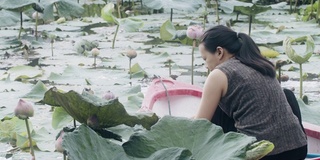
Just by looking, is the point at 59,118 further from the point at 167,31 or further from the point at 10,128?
the point at 167,31

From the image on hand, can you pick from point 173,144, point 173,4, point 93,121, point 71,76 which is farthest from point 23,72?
point 173,144

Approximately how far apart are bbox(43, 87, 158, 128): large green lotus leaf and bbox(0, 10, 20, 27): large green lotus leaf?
10.9 feet

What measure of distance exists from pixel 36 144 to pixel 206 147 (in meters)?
1.21

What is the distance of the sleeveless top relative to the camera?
205cm

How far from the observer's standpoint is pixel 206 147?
1.44 m

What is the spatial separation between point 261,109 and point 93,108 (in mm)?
657

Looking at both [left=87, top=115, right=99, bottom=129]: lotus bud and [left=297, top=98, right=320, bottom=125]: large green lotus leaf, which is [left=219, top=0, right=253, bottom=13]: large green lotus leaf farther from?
[left=87, top=115, right=99, bottom=129]: lotus bud

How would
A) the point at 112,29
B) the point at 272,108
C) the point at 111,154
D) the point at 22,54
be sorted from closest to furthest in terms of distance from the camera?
1. the point at 111,154
2. the point at 272,108
3. the point at 22,54
4. the point at 112,29

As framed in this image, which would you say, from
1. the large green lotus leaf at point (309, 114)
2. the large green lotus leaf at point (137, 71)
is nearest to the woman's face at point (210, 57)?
the large green lotus leaf at point (309, 114)

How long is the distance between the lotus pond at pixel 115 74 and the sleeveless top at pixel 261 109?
374mm

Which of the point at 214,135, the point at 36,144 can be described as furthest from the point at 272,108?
the point at 36,144

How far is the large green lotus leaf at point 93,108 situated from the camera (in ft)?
5.04

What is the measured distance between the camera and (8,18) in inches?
196

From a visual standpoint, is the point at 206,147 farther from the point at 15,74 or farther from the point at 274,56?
the point at 274,56
